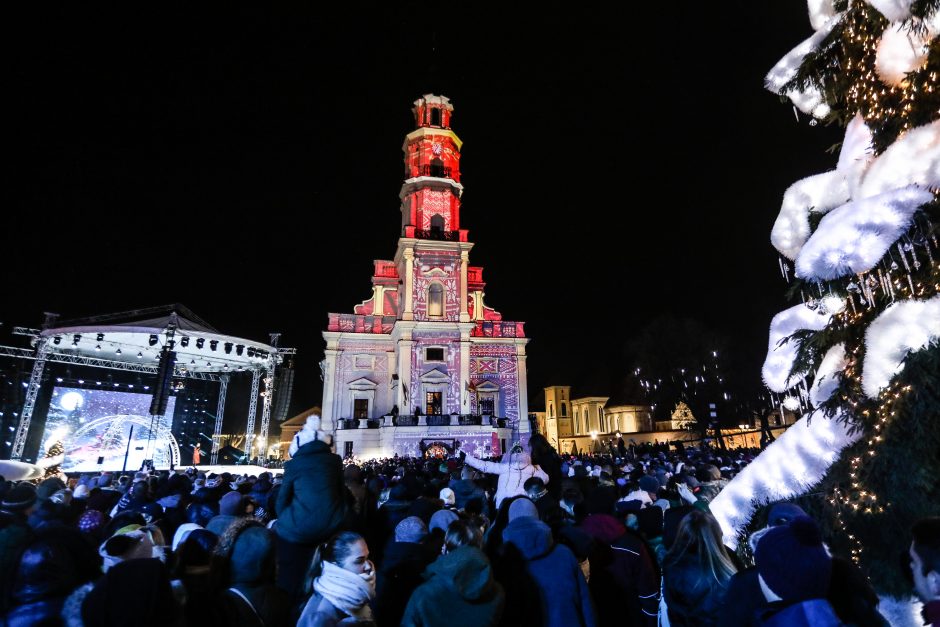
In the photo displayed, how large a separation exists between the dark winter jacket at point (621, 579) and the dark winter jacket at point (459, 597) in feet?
4.82

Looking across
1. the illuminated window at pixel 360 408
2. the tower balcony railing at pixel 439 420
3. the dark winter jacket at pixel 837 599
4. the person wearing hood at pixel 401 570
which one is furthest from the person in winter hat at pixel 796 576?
the illuminated window at pixel 360 408

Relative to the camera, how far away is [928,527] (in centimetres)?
238

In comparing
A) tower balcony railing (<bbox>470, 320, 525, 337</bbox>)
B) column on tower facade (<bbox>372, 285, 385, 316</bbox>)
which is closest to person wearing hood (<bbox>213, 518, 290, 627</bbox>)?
tower balcony railing (<bbox>470, 320, 525, 337</bbox>)

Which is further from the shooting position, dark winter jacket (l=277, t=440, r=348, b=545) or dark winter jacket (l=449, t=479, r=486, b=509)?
dark winter jacket (l=449, t=479, r=486, b=509)

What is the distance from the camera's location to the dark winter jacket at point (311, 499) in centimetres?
376

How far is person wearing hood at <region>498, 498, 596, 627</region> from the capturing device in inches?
124

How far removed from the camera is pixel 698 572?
3102 millimetres

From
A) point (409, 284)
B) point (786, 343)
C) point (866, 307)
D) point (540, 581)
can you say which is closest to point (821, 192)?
point (866, 307)

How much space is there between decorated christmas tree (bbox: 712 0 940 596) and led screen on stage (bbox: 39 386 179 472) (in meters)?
31.3

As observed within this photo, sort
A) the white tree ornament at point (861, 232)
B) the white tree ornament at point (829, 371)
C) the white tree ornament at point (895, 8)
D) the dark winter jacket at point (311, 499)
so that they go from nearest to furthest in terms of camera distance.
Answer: the white tree ornament at point (861, 232)
the white tree ornament at point (895, 8)
the dark winter jacket at point (311, 499)
the white tree ornament at point (829, 371)

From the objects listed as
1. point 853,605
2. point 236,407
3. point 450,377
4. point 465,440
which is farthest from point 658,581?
point 236,407

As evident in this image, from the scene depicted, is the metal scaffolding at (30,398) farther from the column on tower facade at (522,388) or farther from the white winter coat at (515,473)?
the white winter coat at (515,473)

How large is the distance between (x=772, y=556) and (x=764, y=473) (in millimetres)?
2400

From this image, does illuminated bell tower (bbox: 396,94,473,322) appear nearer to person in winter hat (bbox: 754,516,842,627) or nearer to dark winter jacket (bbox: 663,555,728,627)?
dark winter jacket (bbox: 663,555,728,627)
